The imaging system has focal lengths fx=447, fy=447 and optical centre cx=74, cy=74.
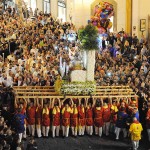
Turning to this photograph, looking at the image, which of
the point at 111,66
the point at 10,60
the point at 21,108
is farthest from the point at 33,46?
the point at 21,108

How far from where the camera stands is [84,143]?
19297mm

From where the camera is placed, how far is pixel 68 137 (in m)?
20.1

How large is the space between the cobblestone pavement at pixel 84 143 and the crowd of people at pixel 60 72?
0.42 m

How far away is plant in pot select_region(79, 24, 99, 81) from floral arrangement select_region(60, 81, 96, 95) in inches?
20.6

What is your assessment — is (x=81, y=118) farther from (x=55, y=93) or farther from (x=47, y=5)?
(x=47, y=5)

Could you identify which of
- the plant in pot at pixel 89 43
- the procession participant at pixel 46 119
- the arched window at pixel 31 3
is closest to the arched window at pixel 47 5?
the arched window at pixel 31 3

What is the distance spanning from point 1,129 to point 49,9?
23.9 m

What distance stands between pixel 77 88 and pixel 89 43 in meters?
2.19

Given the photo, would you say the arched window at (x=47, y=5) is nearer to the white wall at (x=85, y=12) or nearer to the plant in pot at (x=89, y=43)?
the white wall at (x=85, y=12)

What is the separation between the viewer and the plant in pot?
20922mm

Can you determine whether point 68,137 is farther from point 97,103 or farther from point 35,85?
point 35,85

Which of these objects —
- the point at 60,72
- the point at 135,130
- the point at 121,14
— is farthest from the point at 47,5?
the point at 135,130

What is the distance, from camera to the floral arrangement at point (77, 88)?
20.5 meters

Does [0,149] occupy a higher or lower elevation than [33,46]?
lower
